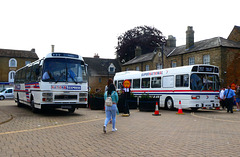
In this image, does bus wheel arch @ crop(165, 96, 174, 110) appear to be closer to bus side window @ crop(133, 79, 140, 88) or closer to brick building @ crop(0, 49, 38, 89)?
bus side window @ crop(133, 79, 140, 88)

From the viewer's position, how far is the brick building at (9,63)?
53.0 metres

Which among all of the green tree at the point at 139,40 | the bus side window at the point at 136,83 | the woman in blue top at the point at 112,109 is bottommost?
the woman in blue top at the point at 112,109

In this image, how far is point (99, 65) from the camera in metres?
61.9

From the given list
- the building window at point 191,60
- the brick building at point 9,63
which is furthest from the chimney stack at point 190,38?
the brick building at point 9,63

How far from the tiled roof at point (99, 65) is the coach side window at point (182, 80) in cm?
4149

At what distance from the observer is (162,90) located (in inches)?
750

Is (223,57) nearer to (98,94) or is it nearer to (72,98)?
(98,94)

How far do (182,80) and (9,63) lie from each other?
154ft

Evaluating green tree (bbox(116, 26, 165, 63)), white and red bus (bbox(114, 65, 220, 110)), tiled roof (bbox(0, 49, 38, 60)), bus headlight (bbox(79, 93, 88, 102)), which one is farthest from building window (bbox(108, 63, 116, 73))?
bus headlight (bbox(79, 93, 88, 102))

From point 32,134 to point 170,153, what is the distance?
15.2ft

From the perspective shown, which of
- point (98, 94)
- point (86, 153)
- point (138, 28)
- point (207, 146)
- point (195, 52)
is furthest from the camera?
point (138, 28)

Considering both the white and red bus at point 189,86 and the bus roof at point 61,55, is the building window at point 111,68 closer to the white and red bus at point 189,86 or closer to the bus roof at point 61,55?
the white and red bus at point 189,86

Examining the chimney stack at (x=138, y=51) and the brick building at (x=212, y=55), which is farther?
the chimney stack at (x=138, y=51)

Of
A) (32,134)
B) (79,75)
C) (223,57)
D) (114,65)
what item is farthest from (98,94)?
(114,65)
